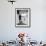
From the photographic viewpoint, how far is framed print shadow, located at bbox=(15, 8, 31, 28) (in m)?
5.46

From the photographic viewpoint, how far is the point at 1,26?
5.52 m

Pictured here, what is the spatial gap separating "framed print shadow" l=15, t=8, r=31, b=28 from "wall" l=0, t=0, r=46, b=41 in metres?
0.12

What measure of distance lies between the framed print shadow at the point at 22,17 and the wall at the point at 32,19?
12 centimetres

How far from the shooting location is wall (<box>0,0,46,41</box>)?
17.9ft

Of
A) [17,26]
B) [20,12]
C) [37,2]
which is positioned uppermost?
[37,2]

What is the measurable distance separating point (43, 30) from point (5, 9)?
1.73 m

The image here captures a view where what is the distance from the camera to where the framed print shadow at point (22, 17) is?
5465 millimetres

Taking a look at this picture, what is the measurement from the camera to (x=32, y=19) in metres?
5.46

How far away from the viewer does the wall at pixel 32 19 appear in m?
5.45

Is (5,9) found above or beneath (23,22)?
above

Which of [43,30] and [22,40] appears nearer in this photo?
[22,40]

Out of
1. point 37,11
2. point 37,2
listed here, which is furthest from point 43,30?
point 37,2

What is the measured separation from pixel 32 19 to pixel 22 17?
0.41 metres

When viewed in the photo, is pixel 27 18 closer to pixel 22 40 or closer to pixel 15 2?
pixel 15 2
